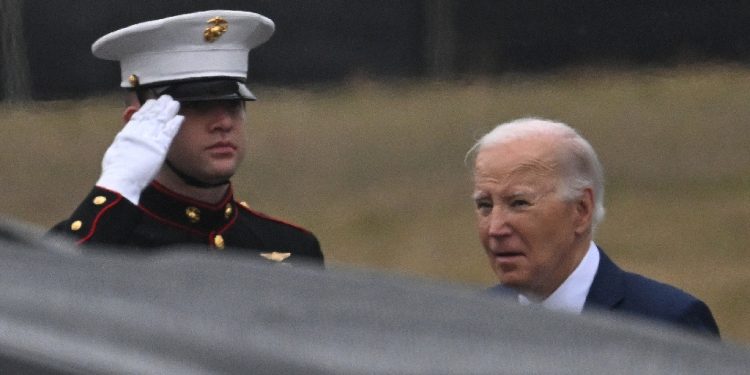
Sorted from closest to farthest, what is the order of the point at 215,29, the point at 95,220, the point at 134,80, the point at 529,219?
1. the point at 529,219
2. the point at 95,220
3. the point at 134,80
4. the point at 215,29

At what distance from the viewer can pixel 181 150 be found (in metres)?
4.26

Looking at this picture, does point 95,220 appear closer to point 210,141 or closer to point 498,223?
point 210,141

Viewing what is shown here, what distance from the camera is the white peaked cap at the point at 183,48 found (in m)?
4.60

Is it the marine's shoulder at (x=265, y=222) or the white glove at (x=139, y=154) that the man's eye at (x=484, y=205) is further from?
the marine's shoulder at (x=265, y=222)

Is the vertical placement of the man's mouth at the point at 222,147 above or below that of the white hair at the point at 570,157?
below

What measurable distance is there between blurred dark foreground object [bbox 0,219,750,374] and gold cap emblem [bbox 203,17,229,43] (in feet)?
10.2

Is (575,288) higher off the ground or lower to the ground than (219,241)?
higher

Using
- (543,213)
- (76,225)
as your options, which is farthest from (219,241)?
(543,213)

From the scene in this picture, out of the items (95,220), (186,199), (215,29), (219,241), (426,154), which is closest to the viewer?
(95,220)

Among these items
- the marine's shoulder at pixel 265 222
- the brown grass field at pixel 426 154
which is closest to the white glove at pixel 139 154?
the marine's shoulder at pixel 265 222

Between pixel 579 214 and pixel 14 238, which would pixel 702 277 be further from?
pixel 14 238

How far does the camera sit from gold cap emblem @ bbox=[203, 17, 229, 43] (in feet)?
15.6

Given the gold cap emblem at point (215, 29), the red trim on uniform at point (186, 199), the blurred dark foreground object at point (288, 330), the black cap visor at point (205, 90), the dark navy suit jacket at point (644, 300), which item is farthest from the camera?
the gold cap emblem at point (215, 29)

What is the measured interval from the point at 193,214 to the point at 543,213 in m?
1.12
